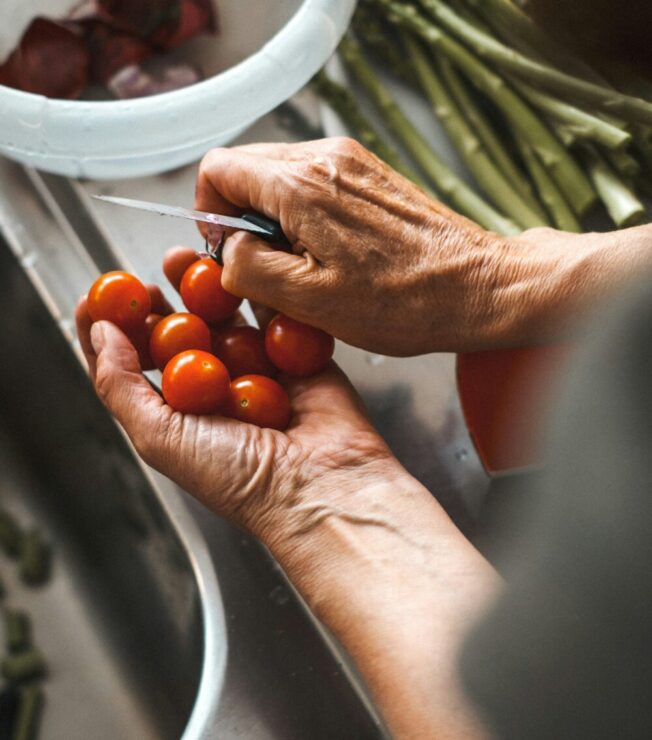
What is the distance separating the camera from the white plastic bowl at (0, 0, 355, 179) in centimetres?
110

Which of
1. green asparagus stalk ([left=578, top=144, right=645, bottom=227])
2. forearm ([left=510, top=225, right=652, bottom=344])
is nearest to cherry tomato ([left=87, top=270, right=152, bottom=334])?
forearm ([left=510, top=225, right=652, bottom=344])

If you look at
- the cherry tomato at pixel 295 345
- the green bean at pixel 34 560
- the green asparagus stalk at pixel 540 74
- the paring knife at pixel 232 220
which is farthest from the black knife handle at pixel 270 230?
the green bean at pixel 34 560

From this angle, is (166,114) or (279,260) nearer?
(279,260)

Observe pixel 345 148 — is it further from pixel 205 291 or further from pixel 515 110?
pixel 515 110

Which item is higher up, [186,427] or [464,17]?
[464,17]

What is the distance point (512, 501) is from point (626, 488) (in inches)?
28.0

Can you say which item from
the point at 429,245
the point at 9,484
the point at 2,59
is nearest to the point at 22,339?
the point at 9,484

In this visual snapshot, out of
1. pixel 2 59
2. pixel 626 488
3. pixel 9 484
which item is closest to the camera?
pixel 626 488

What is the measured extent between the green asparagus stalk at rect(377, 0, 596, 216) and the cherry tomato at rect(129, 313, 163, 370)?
0.68 m

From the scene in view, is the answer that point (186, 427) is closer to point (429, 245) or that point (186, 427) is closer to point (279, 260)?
point (279, 260)

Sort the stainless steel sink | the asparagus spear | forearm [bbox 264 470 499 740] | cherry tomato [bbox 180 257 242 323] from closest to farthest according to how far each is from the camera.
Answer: forearm [bbox 264 470 499 740] < cherry tomato [bbox 180 257 242 323] < the stainless steel sink < the asparagus spear

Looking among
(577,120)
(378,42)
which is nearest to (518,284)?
(577,120)

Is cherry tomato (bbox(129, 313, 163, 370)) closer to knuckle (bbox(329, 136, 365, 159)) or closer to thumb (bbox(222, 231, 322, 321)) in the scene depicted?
thumb (bbox(222, 231, 322, 321))

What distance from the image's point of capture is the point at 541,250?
3.36 feet
